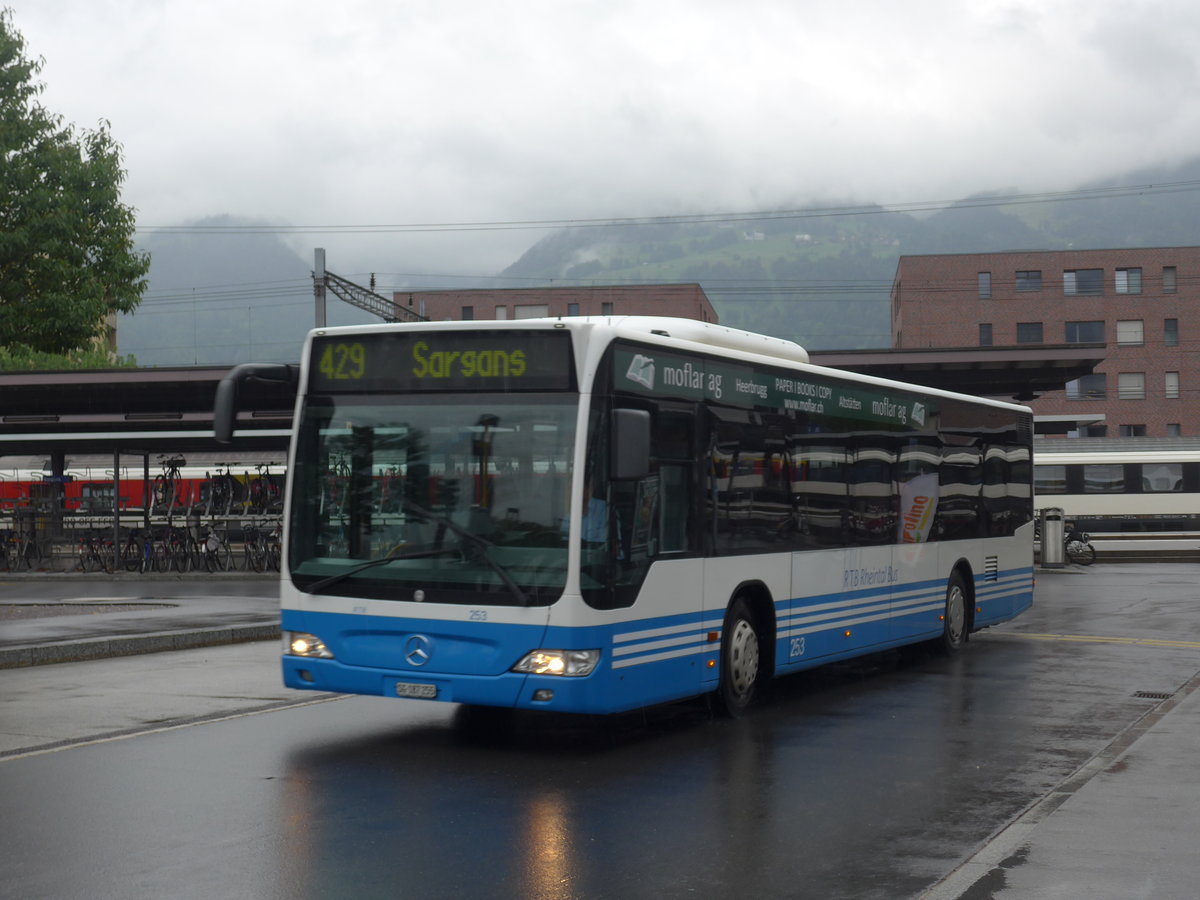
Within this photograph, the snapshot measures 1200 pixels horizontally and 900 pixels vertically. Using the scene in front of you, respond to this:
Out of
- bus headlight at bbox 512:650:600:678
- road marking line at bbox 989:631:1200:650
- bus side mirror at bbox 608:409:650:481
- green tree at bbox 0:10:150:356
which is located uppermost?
green tree at bbox 0:10:150:356

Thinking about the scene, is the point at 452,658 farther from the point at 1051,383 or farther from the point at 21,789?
the point at 1051,383

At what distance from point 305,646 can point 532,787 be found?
2.16m

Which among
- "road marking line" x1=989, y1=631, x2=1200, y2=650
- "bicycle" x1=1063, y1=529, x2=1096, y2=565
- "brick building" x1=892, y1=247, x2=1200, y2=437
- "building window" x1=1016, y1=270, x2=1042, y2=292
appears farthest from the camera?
"building window" x1=1016, y1=270, x2=1042, y2=292

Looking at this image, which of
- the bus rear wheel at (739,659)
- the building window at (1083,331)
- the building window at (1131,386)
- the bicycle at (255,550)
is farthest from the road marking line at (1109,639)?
the building window at (1131,386)

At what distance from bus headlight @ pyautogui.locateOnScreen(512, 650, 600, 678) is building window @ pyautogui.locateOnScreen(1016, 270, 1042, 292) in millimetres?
78839

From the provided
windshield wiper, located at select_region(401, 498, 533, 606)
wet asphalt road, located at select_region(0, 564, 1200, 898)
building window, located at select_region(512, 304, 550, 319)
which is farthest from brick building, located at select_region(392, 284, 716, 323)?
windshield wiper, located at select_region(401, 498, 533, 606)

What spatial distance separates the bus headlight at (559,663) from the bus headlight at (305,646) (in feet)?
4.64

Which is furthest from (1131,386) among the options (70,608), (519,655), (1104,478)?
(519,655)

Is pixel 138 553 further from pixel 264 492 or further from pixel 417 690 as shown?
pixel 417 690

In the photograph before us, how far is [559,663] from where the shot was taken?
9055mm

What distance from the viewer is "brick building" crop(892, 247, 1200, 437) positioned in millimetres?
81188

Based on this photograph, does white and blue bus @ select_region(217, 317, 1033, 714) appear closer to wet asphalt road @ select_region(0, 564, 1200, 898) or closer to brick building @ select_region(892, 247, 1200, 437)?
wet asphalt road @ select_region(0, 564, 1200, 898)

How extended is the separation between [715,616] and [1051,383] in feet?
68.2

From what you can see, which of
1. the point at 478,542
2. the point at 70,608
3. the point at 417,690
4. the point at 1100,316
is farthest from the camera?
the point at 1100,316
